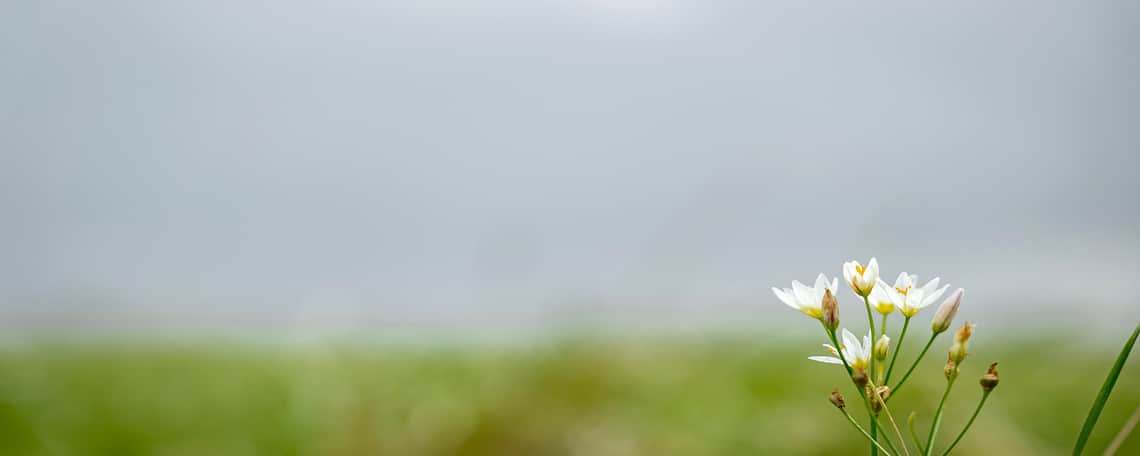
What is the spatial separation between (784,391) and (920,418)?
12.7 inches

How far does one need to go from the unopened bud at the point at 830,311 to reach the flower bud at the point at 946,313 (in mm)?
61

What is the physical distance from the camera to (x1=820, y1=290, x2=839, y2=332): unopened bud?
42cm

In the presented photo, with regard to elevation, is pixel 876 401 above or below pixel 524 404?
above

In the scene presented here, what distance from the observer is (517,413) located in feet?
3.78

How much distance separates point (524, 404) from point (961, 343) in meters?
0.84

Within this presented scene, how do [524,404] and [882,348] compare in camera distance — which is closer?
[882,348]

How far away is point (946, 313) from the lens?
44 cm

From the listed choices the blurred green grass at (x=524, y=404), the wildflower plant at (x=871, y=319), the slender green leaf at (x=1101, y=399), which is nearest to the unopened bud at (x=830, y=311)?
the wildflower plant at (x=871, y=319)

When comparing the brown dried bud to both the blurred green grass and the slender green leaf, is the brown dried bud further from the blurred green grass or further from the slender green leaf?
the blurred green grass

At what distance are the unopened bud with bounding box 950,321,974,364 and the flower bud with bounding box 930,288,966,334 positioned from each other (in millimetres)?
21

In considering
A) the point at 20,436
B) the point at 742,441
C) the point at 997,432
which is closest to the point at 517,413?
the point at 742,441

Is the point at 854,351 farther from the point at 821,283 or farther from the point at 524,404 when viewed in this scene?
the point at 524,404

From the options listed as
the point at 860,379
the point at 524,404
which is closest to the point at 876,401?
the point at 860,379

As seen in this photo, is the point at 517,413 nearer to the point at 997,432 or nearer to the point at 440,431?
the point at 440,431
